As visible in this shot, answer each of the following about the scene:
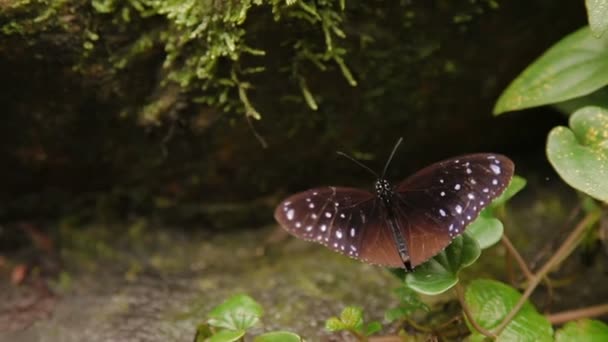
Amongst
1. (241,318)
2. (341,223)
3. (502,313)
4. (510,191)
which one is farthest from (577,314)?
(241,318)

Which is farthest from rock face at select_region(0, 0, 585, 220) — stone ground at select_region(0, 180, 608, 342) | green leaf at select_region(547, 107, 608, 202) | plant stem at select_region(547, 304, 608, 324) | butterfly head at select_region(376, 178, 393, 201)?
plant stem at select_region(547, 304, 608, 324)

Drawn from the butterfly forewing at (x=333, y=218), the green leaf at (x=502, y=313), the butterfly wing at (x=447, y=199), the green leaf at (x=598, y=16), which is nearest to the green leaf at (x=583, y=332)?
the green leaf at (x=502, y=313)

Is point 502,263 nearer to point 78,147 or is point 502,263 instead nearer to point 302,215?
point 302,215

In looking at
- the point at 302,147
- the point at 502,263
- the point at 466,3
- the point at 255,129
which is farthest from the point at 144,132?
the point at 502,263

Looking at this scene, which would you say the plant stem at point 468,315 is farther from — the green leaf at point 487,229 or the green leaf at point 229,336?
the green leaf at point 229,336

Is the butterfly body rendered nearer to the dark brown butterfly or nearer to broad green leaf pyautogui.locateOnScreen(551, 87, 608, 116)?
the dark brown butterfly

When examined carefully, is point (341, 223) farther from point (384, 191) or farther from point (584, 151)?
point (584, 151)
